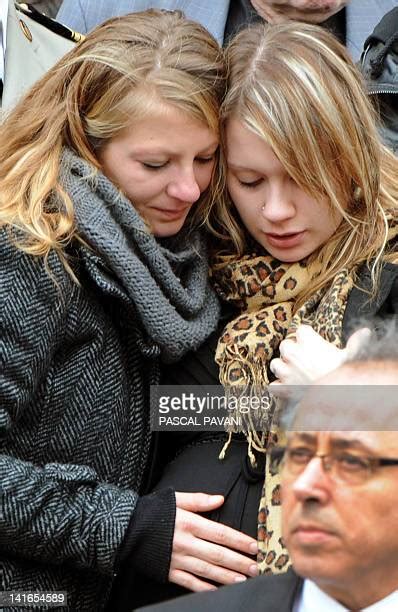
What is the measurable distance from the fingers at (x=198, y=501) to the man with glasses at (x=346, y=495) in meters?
0.83

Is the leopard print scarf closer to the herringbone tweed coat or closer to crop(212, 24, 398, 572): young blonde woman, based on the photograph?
crop(212, 24, 398, 572): young blonde woman

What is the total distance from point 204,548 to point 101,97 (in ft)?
2.72

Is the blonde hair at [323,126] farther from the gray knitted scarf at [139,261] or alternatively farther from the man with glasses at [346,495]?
the man with glasses at [346,495]

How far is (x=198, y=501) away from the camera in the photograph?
172 centimetres

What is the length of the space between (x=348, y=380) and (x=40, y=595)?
1.05 meters

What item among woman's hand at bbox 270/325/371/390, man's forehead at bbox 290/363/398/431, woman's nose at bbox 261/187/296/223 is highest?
woman's nose at bbox 261/187/296/223

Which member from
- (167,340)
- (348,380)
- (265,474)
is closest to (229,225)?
(167,340)

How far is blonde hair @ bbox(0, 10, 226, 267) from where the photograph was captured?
6.00 feet

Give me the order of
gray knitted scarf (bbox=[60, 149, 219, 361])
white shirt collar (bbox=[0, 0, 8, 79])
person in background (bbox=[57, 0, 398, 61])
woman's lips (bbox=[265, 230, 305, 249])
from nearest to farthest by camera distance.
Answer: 1. gray knitted scarf (bbox=[60, 149, 219, 361])
2. woman's lips (bbox=[265, 230, 305, 249])
3. white shirt collar (bbox=[0, 0, 8, 79])
4. person in background (bbox=[57, 0, 398, 61])

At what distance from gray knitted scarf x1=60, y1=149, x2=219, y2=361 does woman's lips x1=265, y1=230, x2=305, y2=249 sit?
6.5 inches

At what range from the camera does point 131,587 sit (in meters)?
1.78

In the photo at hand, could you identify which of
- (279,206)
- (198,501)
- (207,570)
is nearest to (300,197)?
(279,206)

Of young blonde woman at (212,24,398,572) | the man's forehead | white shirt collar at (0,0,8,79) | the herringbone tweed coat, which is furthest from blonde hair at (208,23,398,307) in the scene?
the man's forehead

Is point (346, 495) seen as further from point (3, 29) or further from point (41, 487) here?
point (3, 29)
